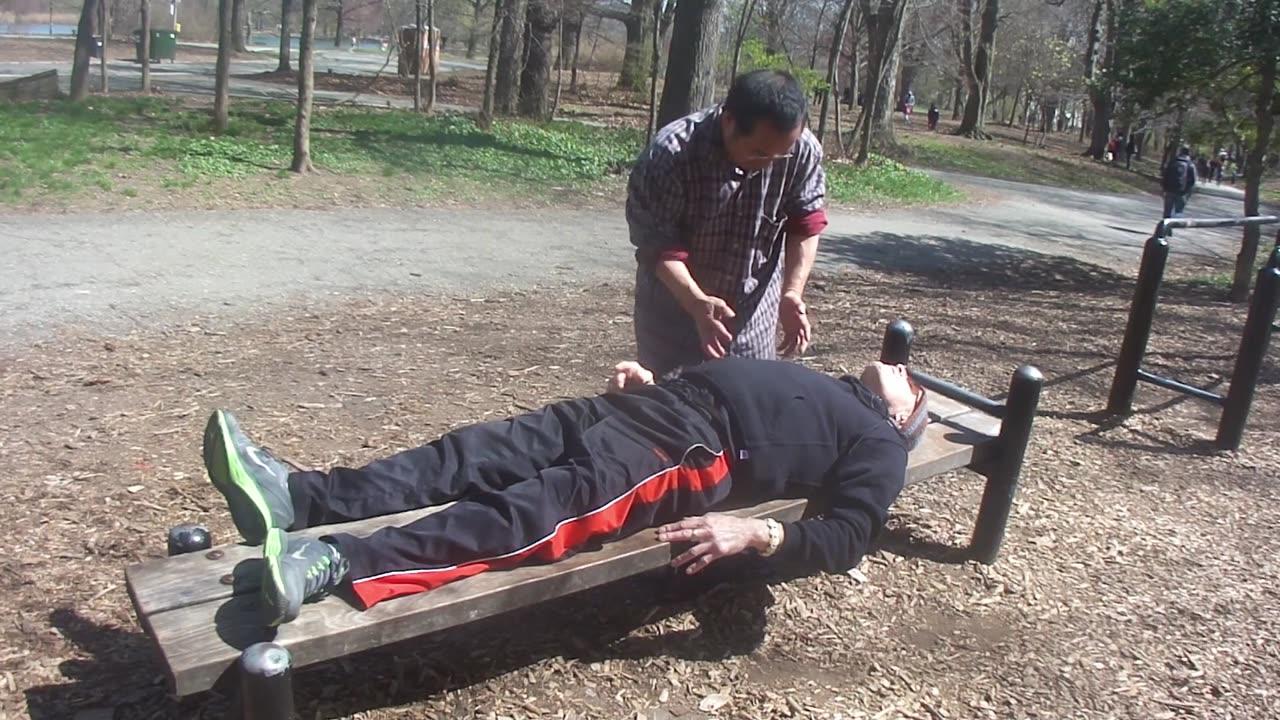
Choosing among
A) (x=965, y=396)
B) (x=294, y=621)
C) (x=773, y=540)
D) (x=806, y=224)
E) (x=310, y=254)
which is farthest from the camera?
(x=310, y=254)

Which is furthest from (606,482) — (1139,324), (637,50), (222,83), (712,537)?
(637,50)

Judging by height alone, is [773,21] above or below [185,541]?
above

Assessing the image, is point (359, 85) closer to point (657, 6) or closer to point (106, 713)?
point (657, 6)

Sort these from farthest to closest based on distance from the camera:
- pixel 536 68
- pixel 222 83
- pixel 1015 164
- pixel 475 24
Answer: pixel 475 24 → pixel 1015 164 → pixel 536 68 → pixel 222 83

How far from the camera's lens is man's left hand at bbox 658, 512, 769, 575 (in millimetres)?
2721

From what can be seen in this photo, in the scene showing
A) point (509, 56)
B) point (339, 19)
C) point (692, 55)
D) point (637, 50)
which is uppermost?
point (339, 19)

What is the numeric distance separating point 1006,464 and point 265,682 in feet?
8.80

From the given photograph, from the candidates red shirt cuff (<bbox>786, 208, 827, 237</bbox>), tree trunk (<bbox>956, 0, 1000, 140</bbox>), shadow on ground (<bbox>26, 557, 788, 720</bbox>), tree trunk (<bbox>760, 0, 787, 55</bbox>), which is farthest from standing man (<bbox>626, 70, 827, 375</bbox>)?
tree trunk (<bbox>956, 0, 1000, 140</bbox>)

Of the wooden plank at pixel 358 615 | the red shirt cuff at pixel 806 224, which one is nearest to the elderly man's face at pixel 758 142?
the red shirt cuff at pixel 806 224

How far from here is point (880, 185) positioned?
16.1 m

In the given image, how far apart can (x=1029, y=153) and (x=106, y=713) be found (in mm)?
28506

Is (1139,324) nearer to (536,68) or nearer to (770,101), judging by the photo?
(770,101)

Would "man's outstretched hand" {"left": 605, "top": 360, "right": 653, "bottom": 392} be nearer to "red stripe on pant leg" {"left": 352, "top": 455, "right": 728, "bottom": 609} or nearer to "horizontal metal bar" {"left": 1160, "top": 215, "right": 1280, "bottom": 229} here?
"red stripe on pant leg" {"left": 352, "top": 455, "right": 728, "bottom": 609}

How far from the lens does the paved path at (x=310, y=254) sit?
6.75 meters
